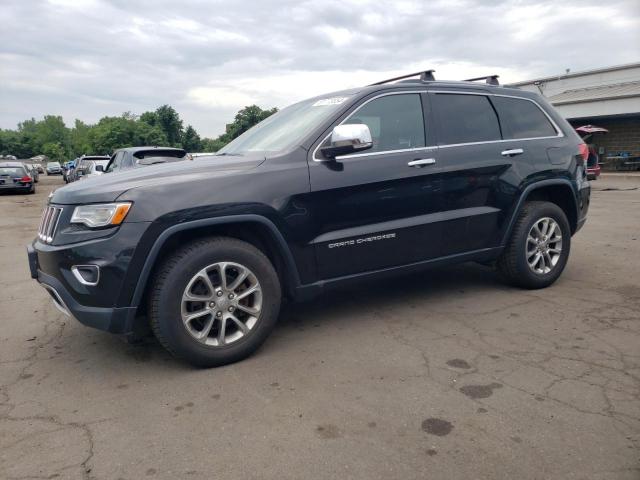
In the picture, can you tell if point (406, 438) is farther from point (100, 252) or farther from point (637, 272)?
point (637, 272)

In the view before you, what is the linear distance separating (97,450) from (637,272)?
212 inches

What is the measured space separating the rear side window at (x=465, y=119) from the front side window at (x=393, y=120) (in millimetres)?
210

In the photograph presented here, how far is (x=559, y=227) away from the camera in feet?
15.8

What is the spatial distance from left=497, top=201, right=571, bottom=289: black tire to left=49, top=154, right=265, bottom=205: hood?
249cm

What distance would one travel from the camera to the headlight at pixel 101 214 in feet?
9.96

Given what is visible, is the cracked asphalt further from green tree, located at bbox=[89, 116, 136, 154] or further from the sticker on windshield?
green tree, located at bbox=[89, 116, 136, 154]

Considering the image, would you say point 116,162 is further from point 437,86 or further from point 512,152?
point 512,152

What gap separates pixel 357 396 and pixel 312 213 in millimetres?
1305

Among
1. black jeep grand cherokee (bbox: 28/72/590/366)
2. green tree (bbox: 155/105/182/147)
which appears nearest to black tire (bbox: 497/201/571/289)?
black jeep grand cherokee (bbox: 28/72/590/366)

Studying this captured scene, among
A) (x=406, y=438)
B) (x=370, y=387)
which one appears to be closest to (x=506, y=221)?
(x=370, y=387)

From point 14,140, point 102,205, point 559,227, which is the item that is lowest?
point 559,227

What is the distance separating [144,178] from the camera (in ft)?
10.6

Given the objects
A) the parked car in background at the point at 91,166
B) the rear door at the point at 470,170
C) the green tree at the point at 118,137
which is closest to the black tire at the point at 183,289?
the rear door at the point at 470,170

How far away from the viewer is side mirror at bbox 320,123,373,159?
136 inches
